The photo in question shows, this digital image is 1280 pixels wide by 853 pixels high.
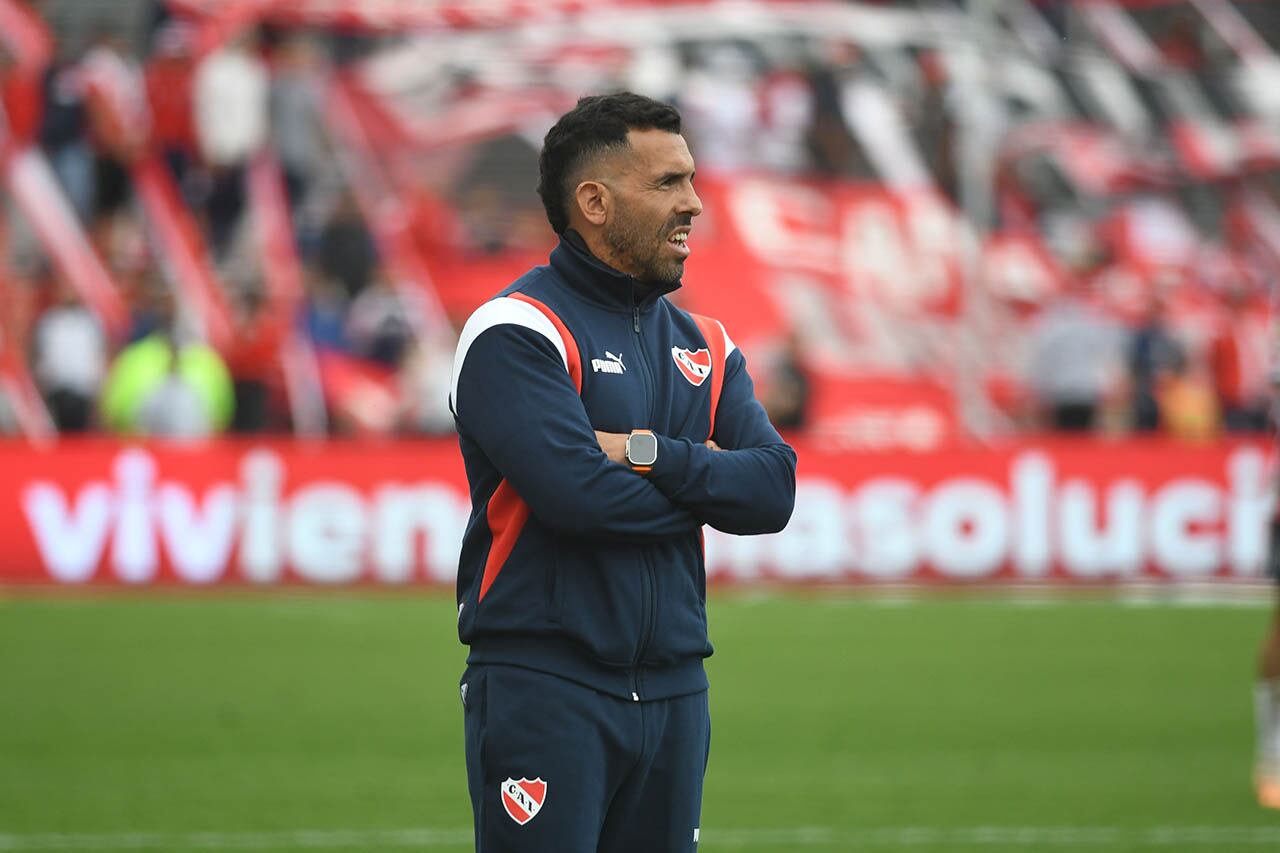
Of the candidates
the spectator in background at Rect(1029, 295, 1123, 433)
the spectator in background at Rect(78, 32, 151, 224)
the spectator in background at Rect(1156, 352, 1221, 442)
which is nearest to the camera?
the spectator in background at Rect(1029, 295, 1123, 433)

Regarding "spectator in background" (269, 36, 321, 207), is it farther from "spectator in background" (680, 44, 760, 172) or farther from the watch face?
the watch face

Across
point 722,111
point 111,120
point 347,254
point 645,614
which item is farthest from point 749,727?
point 722,111

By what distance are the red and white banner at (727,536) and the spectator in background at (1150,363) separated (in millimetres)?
2041

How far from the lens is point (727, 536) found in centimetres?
1711

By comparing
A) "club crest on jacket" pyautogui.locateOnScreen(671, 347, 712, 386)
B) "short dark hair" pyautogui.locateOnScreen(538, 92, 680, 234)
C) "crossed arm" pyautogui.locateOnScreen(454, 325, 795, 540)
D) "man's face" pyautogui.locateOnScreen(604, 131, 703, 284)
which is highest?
"short dark hair" pyautogui.locateOnScreen(538, 92, 680, 234)

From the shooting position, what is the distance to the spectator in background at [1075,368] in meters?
18.8

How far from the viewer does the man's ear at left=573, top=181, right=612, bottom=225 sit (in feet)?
12.5

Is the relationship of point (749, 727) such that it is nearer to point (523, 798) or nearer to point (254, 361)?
point (523, 798)

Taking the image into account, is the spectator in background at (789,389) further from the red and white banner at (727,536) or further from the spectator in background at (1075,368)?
the spectator in background at (1075,368)

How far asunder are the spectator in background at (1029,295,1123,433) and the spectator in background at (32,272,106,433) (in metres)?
9.08

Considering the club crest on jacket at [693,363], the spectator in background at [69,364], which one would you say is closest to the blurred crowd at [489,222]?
the spectator in background at [69,364]

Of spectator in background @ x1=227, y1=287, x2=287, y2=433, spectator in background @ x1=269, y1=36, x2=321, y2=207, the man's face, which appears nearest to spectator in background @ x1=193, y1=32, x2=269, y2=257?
spectator in background @ x1=269, y1=36, x2=321, y2=207

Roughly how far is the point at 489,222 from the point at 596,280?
18.3 metres

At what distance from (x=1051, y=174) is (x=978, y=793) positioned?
1755cm
